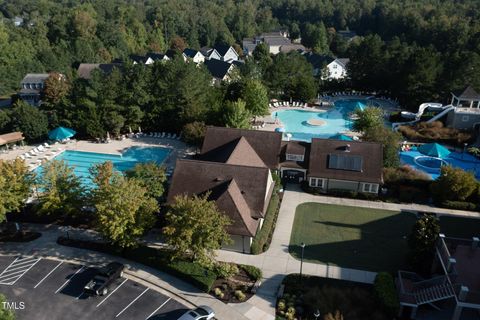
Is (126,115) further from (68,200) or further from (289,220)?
(289,220)

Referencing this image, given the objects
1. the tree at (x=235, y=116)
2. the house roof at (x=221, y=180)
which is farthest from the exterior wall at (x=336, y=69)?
the house roof at (x=221, y=180)

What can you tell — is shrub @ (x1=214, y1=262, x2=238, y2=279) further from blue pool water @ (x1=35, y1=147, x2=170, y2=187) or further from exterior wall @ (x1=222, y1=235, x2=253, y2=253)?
blue pool water @ (x1=35, y1=147, x2=170, y2=187)

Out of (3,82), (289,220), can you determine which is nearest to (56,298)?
(289,220)

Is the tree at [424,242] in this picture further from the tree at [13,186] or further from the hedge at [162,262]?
the tree at [13,186]

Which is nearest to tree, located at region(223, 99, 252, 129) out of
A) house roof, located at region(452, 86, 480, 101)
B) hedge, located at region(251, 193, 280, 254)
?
hedge, located at region(251, 193, 280, 254)

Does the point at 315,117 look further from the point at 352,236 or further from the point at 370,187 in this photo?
the point at 352,236

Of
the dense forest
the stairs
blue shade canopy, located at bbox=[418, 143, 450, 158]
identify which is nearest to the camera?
the stairs
